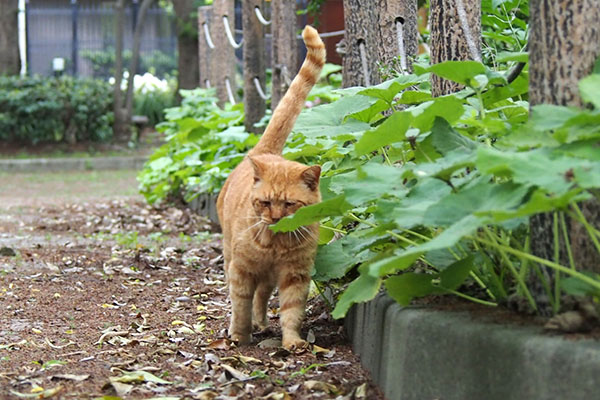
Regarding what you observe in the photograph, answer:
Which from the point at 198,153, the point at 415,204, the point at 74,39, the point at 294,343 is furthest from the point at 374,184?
the point at 74,39

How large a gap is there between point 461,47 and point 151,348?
1.71 m

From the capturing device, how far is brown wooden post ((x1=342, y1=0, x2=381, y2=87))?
15.8 feet

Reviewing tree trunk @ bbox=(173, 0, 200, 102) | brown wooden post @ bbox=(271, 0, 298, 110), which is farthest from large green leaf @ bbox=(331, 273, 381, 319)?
tree trunk @ bbox=(173, 0, 200, 102)

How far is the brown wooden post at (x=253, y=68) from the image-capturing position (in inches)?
301

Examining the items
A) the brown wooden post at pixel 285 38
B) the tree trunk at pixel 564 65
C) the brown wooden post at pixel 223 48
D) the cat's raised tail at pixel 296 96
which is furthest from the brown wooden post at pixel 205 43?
the tree trunk at pixel 564 65

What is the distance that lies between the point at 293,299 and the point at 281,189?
451 mm

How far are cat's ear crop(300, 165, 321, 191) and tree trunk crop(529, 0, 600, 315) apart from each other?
49.0 inches

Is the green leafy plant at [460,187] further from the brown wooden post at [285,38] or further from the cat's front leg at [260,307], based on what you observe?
the brown wooden post at [285,38]

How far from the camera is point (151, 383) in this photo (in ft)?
9.58

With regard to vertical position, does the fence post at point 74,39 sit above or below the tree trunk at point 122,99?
above

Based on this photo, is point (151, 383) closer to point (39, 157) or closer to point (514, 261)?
point (514, 261)

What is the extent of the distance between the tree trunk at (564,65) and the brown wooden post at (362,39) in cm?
241

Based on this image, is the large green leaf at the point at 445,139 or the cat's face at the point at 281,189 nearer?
the large green leaf at the point at 445,139

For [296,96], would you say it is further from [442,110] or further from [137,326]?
[442,110]
